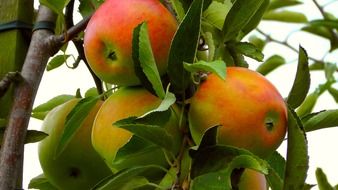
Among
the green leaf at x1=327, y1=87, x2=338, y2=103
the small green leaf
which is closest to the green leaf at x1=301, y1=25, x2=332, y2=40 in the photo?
the green leaf at x1=327, y1=87, x2=338, y2=103

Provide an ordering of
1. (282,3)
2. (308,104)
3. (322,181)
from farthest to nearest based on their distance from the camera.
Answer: (282,3), (308,104), (322,181)

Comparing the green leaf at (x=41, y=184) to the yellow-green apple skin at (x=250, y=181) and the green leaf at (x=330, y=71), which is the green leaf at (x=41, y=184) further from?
the green leaf at (x=330, y=71)

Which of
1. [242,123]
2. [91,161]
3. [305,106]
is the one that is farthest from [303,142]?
[305,106]

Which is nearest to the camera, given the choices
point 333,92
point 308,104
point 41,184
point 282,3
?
point 41,184

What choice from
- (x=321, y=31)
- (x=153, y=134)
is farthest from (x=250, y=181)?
(x=321, y=31)

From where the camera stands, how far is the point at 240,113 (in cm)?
68

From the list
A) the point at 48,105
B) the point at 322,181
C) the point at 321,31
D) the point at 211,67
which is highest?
the point at 211,67

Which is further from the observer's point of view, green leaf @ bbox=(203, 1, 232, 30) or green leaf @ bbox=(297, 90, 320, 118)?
green leaf @ bbox=(297, 90, 320, 118)

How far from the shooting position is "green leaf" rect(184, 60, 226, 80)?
0.64 m

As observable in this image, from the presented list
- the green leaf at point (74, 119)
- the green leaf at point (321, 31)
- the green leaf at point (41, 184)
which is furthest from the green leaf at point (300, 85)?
the green leaf at point (321, 31)

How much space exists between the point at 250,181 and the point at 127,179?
0.45 feet

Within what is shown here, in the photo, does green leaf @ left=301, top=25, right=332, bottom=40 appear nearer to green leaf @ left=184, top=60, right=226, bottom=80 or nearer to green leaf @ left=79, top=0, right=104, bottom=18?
green leaf @ left=79, top=0, right=104, bottom=18

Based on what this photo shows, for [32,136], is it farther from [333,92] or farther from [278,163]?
[333,92]

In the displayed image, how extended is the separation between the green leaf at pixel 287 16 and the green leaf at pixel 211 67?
113 centimetres
